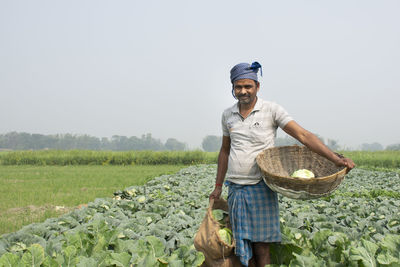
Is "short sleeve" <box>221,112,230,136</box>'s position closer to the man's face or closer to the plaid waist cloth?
the man's face

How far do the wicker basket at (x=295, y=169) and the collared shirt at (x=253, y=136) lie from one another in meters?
0.09

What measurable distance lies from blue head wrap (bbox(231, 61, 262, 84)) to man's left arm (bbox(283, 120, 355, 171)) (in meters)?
0.52

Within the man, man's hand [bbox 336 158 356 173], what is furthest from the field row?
man's hand [bbox 336 158 356 173]

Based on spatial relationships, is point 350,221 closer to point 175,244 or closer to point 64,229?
point 175,244

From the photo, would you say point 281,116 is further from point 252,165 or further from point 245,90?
point 252,165

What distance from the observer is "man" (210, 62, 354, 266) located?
2.66m

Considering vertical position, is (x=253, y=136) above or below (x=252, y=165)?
above

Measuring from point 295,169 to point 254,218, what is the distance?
0.68 m

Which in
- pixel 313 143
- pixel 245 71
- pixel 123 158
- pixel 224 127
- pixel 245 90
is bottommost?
pixel 123 158

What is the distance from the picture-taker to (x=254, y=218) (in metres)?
2.70

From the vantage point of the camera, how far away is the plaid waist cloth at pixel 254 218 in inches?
106

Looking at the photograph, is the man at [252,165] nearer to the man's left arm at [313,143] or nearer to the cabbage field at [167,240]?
the man's left arm at [313,143]

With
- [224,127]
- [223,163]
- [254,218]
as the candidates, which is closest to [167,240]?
[223,163]

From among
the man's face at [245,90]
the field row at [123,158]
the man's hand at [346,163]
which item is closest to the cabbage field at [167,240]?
the man's hand at [346,163]
